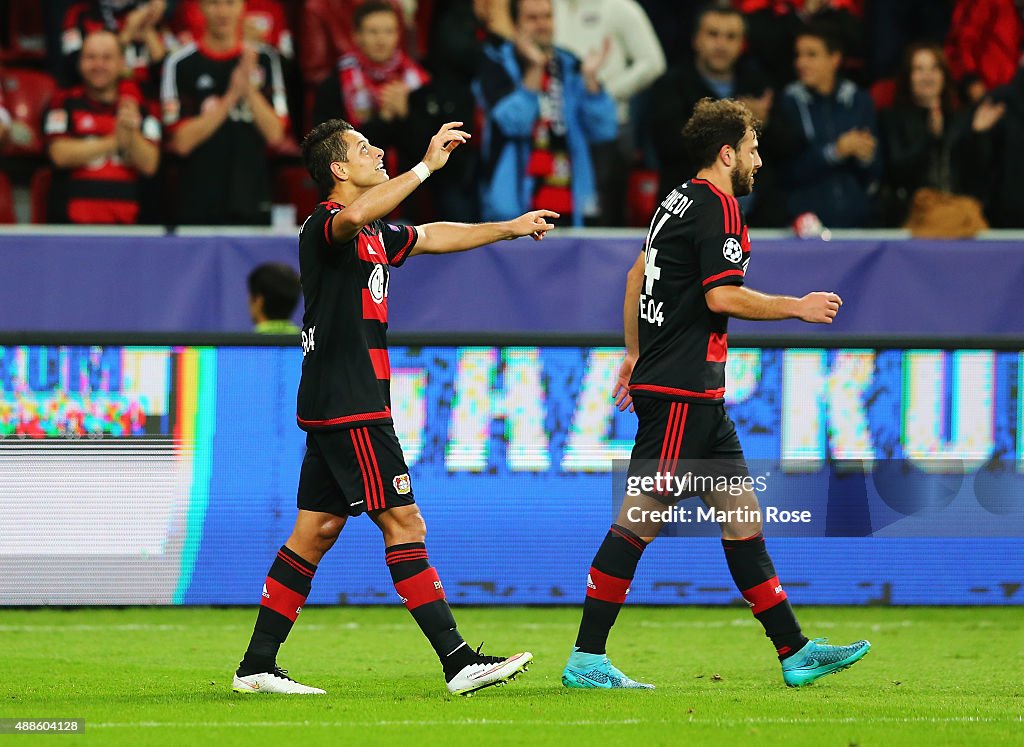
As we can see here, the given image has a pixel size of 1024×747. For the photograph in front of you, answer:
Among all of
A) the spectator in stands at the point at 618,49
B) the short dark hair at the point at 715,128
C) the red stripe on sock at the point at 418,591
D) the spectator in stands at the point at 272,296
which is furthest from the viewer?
the spectator in stands at the point at 618,49

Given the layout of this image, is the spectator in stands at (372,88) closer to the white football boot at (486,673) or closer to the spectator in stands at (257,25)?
the spectator in stands at (257,25)

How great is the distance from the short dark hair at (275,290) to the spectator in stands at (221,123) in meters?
2.18

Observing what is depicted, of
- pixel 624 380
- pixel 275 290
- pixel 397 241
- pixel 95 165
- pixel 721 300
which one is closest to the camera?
pixel 721 300

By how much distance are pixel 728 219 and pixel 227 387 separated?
10.0 ft

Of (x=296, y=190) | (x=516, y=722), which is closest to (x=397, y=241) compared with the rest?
(x=516, y=722)

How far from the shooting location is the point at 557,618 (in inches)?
307

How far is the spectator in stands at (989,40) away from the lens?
478 inches

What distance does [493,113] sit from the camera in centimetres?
1056

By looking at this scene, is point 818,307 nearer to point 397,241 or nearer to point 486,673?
point 397,241

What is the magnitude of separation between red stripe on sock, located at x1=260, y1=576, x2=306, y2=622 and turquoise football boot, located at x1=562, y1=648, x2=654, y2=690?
1.00 m

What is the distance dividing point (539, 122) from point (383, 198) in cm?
544

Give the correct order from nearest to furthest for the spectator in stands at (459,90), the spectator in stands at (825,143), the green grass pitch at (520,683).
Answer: the green grass pitch at (520,683) < the spectator in stands at (459,90) < the spectator in stands at (825,143)

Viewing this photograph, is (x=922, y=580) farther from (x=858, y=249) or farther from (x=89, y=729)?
→ (x=89, y=729)

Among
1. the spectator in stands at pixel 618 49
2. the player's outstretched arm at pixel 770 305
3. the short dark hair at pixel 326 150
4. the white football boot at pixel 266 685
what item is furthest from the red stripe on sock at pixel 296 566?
the spectator in stands at pixel 618 49
